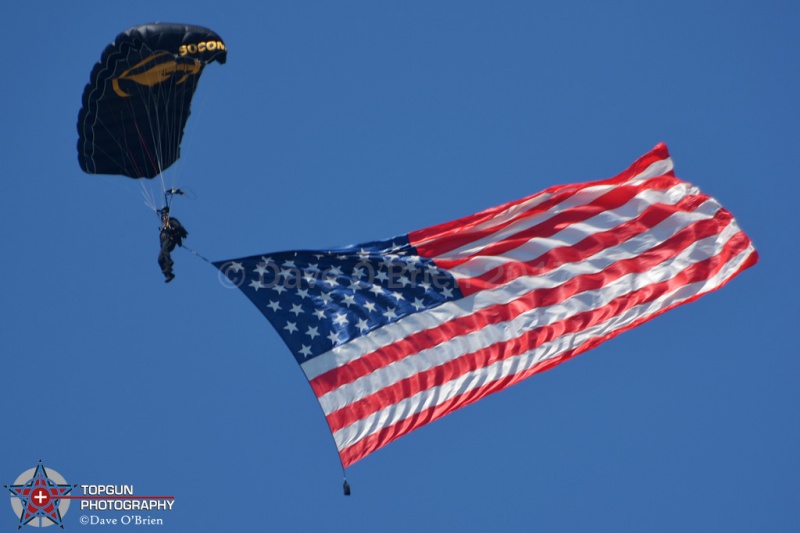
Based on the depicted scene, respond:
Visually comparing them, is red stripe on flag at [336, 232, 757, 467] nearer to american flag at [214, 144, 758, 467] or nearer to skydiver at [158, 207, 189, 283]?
american flag at [214, 144, 758, 467]

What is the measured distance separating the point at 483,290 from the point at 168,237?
434cm

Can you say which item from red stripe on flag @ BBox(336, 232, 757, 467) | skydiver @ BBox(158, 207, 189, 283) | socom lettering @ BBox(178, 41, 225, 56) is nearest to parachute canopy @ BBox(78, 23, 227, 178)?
socom lettering @ BBox(178, 41, 225, 56)

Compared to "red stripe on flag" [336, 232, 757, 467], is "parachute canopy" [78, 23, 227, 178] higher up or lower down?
higher up

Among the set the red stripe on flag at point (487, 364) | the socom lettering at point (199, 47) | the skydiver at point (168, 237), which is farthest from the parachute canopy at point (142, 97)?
the red stripe on flag at point (487, 364)

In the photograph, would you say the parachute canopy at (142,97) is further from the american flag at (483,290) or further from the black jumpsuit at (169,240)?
the american flag at (483,290)

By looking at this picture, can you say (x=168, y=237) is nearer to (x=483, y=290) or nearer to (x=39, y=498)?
(x=483, y=290)

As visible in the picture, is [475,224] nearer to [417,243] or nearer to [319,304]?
[417,243]

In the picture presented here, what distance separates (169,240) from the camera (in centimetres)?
1708

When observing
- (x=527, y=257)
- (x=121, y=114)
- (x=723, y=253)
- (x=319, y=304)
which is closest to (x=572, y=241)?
(x=527, y=257)

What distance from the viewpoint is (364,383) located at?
15828 millimetres

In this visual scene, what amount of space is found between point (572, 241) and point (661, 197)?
4.97ft

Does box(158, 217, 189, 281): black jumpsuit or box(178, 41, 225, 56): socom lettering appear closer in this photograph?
box(158, 217, 189, 281): black jumpsuit

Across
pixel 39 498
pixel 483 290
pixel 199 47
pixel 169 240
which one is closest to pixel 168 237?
pixel 169 240

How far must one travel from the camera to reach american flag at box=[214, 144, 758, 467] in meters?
15.9
